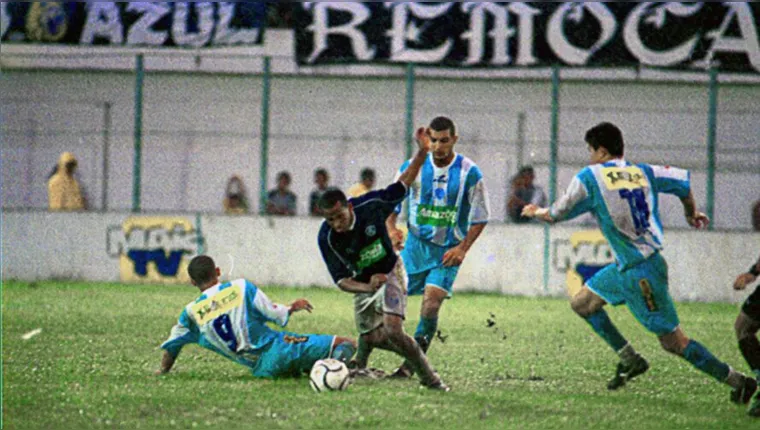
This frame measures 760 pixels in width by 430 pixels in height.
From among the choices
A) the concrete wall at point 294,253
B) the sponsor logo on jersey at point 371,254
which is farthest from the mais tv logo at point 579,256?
the sponsor logo on jersey at point 371,254

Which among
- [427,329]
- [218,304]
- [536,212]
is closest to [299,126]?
[427,329]

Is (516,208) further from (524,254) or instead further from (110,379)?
(110,379)

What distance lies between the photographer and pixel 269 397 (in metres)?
9.32

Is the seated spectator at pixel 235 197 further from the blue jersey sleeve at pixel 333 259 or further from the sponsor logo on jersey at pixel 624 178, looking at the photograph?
the sponsor logo on jersey at pixel 624 178

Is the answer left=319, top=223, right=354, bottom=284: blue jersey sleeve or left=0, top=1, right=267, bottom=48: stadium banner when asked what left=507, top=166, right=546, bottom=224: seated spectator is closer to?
left=0, top=1, right=267, bottom=48: stadium banner

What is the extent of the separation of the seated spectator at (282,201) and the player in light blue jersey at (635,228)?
13301 millimetres

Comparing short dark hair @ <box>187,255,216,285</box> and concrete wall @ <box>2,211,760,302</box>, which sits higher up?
short dark hair @ <box>187,255,216,285</box>

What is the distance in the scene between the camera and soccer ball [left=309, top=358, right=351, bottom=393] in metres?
9.61

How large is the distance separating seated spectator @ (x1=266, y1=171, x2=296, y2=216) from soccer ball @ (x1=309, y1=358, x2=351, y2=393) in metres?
12.9

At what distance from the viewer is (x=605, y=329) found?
9.99 m

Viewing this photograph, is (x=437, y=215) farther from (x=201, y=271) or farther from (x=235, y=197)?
(x=235, y=197)

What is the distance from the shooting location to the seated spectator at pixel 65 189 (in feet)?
76.1

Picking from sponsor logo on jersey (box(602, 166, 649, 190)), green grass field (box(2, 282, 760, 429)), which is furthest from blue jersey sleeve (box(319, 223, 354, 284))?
sponsor logo on jersey (box(602, 166, 649, 190))

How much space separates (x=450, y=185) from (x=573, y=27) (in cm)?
1269
